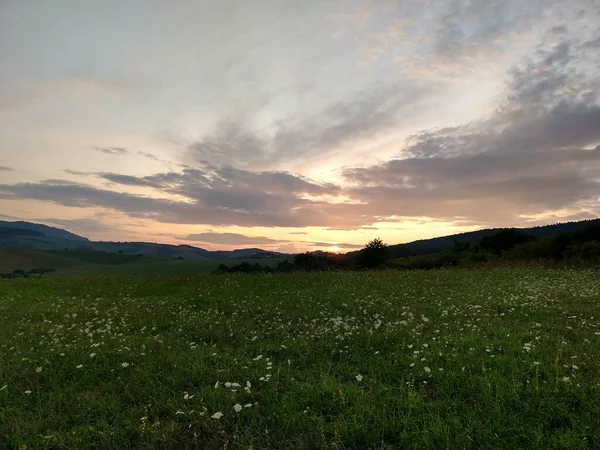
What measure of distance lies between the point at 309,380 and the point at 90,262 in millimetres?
160903

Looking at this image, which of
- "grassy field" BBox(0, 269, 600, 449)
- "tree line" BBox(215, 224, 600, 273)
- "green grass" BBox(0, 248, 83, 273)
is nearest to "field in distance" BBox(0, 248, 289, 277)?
"green grass" BBox(0, 248, 83, 273)

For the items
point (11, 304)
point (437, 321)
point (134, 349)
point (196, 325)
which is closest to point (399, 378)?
point (437, 321)

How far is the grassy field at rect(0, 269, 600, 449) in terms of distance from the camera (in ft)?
17.0

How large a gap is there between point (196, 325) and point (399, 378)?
7.46 m

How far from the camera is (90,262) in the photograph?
14475 centimetres

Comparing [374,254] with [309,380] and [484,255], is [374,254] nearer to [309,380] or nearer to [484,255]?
[484,255]

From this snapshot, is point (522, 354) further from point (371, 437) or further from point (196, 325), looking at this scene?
point (196, 325)

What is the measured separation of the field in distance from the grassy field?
9499cm

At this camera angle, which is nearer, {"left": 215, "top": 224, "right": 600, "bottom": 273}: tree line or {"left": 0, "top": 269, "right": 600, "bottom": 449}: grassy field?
{"left": 0, "top": 269, "right": 600, "bottom": 449}: grassy field

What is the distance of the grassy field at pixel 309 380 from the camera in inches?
204

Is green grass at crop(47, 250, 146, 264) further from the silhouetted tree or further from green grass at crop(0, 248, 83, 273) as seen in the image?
the silhouetted tree

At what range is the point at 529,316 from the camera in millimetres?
12219

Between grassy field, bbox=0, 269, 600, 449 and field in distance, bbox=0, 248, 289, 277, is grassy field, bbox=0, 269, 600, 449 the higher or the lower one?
the higher one

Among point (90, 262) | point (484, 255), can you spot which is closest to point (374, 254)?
point (484, 255)
